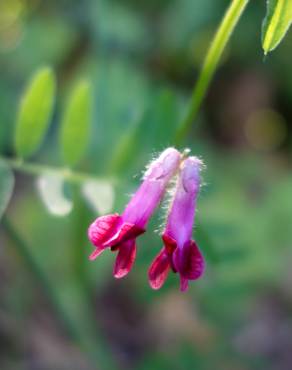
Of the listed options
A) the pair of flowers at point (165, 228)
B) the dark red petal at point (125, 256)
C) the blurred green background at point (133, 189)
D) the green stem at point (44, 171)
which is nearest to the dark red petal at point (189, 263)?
the pair of flowers at point (165, 228)

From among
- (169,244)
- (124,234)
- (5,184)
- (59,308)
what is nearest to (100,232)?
(124,234)

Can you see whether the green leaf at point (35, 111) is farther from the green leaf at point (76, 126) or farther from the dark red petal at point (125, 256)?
the dark red petal at point (125, 256)

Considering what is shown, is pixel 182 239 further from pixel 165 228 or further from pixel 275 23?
pixel 275 23

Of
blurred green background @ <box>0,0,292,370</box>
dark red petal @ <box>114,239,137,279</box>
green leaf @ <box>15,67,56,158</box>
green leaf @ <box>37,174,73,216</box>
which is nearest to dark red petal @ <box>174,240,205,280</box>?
dark red petal @ <box>114,239,137,279</box>

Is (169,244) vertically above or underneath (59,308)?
underneath

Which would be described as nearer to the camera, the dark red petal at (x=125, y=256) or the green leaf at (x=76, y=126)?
the dark red petal at (x=125, y=256)

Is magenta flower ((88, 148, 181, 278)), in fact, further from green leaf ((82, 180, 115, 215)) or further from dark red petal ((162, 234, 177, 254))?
green leaf ((82, 180, 115, 215))
